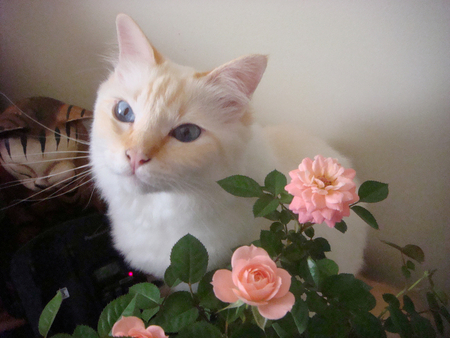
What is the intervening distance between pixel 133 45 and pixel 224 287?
0.68 metres

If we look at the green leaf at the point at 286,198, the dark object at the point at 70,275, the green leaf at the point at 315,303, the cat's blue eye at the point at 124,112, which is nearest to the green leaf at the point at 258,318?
the green leaf at the point at 315,303

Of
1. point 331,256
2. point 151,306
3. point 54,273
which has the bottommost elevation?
point 54,273

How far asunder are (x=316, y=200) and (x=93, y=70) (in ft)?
4.20

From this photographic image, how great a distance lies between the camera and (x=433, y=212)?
929 millimetres

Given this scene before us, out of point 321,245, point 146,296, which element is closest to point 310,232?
point 321,245

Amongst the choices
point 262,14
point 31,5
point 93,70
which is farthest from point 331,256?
point 31,5

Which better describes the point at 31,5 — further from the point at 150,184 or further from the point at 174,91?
the point at 150,184

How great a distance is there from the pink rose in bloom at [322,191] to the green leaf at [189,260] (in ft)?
0.59

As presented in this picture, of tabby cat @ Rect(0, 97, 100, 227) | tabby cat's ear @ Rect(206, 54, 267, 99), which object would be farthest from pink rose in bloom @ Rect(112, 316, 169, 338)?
tabby cat @ Rect(0, 97, 100, 227)

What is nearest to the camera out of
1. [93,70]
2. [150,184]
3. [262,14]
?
[150,184]

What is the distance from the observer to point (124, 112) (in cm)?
73

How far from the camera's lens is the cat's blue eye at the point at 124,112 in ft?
2.35

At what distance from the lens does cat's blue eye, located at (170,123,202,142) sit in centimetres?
69

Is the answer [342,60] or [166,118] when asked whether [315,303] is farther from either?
[342,60]
